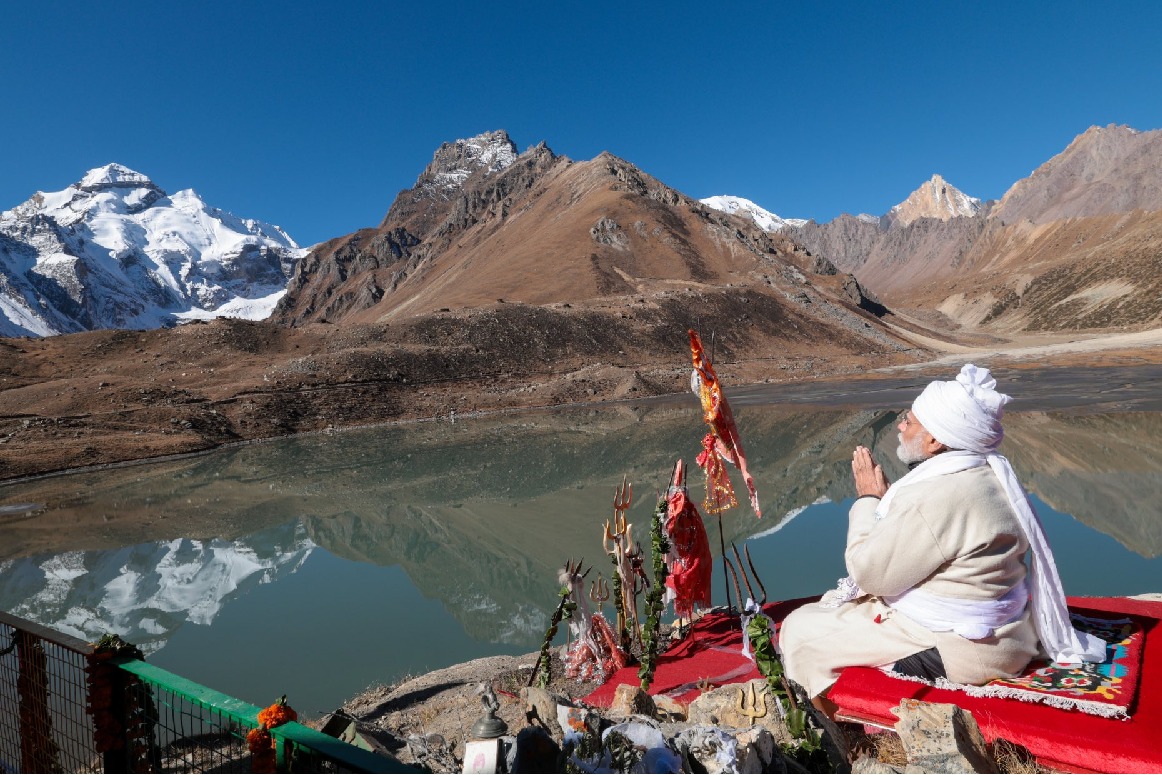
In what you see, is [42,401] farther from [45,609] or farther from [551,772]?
[551,772]

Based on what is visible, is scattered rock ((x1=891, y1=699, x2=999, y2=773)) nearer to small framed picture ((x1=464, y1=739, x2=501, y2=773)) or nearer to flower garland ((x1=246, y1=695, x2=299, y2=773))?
small framed picture ((x1=464, y1=739, x2=501, y2=773))

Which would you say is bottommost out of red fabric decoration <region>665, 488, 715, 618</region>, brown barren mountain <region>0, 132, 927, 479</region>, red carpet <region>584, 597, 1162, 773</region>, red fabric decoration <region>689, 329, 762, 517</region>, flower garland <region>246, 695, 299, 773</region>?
red carpet <region>584, 597, 1162, 773</region>

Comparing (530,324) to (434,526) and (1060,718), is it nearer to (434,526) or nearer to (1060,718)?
(434,526)

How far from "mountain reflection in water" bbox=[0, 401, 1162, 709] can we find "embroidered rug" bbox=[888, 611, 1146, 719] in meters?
5.16

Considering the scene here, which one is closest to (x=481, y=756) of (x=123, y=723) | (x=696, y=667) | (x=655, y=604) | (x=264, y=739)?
(x=264, y=739)

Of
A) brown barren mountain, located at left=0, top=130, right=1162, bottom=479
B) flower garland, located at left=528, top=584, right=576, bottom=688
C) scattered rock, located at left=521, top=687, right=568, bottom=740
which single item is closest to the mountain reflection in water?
flower garland, located at left=528, top=584, right=576, bottom=688

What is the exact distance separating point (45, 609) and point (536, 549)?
8.19 metres

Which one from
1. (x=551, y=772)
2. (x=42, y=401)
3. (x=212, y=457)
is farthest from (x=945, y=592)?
(x=42, y=401)

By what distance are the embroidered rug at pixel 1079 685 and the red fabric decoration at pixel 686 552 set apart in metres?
2.66

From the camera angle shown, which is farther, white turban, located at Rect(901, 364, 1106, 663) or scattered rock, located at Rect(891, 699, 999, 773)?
white turban, located at Rect(901, 364, 1106, 663)

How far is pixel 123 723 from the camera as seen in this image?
3.71 metres

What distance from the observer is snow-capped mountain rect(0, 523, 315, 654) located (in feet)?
35.6

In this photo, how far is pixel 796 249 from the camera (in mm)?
96625

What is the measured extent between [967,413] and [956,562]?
746mm
